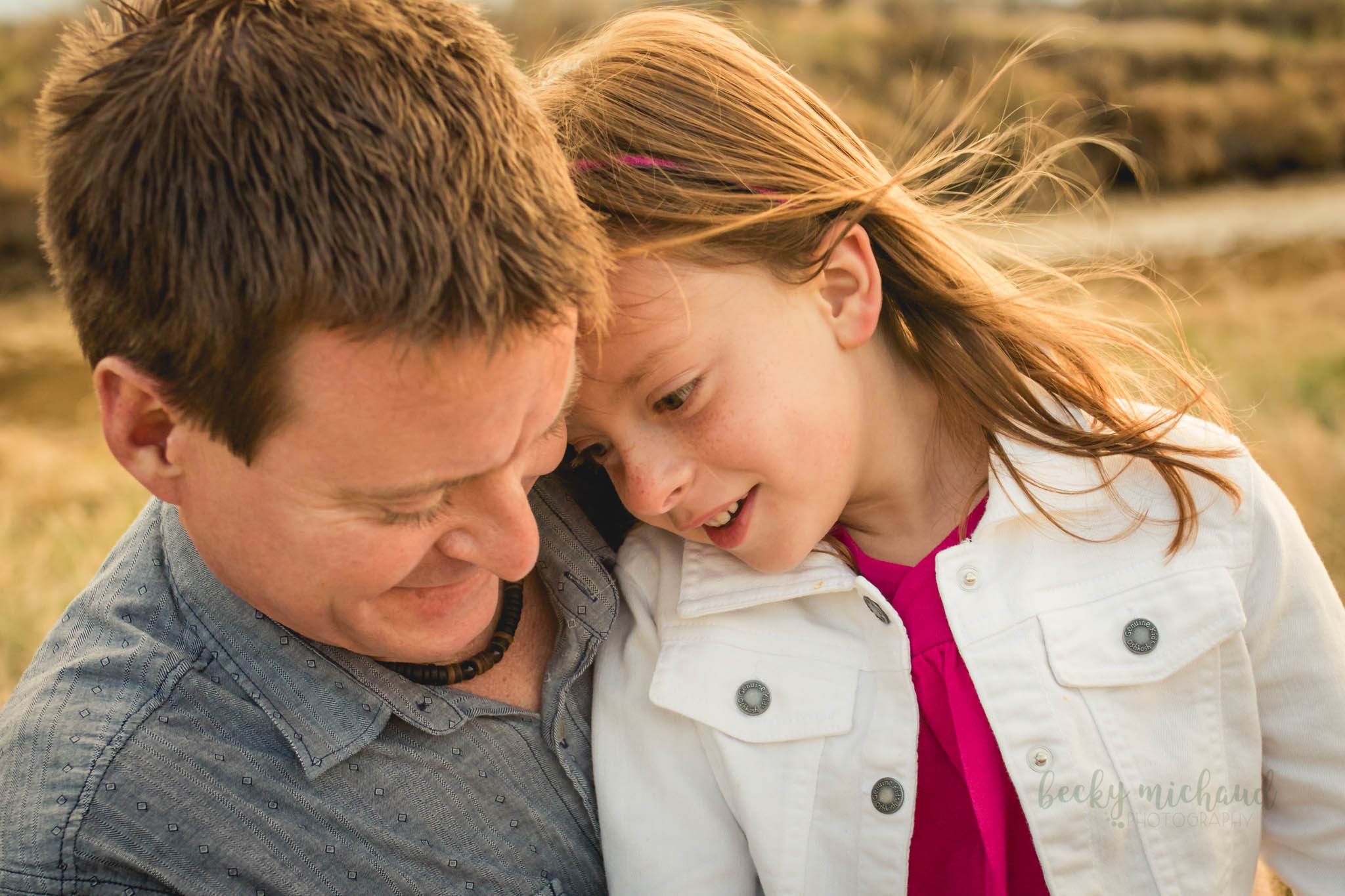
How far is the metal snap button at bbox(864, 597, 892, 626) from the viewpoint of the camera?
1.71 m

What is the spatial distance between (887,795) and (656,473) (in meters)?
0.59

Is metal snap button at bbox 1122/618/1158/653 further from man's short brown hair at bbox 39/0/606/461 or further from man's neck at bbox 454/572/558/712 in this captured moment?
man's short brown hair at bbox 39/0/606/461

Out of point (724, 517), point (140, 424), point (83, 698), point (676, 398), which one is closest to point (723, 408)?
point (676, 398)

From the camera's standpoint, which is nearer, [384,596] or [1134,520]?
[384,596]

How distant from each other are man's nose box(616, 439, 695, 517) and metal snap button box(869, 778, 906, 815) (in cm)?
52

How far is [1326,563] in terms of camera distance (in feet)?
10.2

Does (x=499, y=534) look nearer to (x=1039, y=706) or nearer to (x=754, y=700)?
(x=754, y=700)

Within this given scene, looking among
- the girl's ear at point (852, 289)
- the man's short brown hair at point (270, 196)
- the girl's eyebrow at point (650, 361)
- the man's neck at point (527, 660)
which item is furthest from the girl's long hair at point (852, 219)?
A: the man's neck at point (527, 660)

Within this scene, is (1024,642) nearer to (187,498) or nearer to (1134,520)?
(1134,520)

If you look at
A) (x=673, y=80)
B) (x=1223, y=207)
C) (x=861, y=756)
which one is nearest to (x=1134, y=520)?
(x=861, y=756)

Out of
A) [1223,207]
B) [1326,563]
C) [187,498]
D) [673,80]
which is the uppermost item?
[673,80]

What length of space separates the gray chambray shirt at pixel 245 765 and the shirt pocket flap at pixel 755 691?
0.18m

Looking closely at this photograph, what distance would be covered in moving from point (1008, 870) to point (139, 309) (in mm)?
1417

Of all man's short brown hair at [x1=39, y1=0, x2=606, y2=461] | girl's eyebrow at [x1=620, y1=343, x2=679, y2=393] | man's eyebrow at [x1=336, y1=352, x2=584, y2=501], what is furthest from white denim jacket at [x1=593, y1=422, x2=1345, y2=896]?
A: man's short brown hair at [x1=39, y1=0, x2=606, y2=461]
